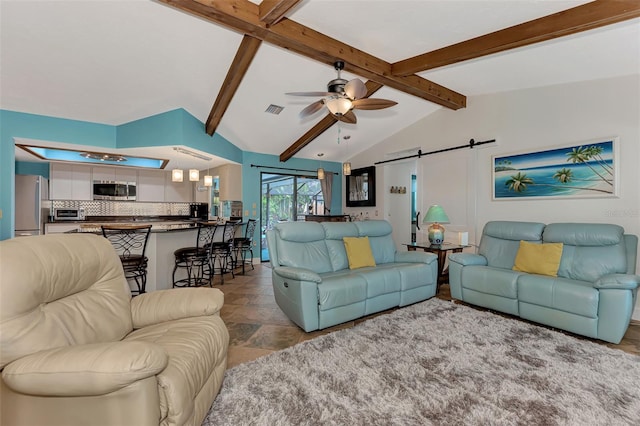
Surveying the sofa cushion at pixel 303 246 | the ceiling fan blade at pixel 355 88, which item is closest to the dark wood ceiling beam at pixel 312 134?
the ceiling fan blade at pixel 355 88

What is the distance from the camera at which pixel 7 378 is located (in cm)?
101

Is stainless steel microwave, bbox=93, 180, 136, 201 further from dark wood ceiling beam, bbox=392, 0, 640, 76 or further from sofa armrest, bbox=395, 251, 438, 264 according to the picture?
dark wood ceiling beam, bbox=392, 0, 640, 76

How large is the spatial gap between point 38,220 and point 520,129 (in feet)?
26.4

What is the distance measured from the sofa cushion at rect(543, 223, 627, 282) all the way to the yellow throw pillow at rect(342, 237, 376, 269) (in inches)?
82.3

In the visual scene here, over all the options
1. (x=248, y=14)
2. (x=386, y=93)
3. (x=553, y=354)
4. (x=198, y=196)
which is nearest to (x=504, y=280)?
(x=553, y=354)

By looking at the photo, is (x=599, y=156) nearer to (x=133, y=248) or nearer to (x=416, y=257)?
(x=416, y=257)

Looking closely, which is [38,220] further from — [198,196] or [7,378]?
[7,378]

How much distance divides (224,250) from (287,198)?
2.76m

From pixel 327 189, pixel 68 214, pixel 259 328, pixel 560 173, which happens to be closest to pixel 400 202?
pixel 327 189

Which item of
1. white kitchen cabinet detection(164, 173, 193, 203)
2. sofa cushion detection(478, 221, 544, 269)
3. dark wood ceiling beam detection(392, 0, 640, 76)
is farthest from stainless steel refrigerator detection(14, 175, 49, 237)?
sofa cushion detection(478, 221, 544, 269)

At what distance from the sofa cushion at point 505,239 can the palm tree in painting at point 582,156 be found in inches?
35.3

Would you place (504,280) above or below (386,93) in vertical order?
below

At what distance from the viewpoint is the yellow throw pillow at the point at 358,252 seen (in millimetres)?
3502

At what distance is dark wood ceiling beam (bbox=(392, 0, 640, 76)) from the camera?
235 cm
